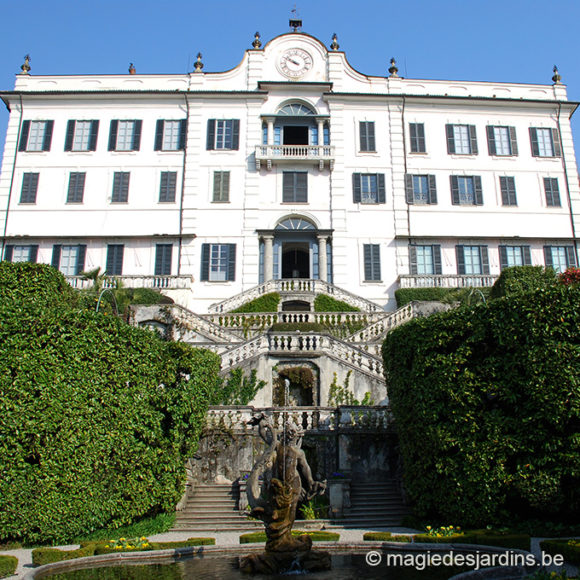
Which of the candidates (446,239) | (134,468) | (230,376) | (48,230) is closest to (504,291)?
(446,239)

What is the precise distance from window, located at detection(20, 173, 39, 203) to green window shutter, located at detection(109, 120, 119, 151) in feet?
15.7

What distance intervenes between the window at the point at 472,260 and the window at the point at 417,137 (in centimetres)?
683

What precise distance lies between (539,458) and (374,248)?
22.4m

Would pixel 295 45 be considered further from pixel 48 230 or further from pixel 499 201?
pixel 48 230

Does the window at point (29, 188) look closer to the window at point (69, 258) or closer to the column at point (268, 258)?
the window at point (69, 258)

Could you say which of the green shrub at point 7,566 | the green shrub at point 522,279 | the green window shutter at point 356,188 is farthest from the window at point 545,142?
the green shrub at point 7,566

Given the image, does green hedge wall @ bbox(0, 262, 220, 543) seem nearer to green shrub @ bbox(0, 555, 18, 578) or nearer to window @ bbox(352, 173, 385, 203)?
green shrub @ bbox(0, 555, 18, 578)

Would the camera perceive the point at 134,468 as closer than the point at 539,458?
No

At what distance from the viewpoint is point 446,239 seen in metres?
34.9

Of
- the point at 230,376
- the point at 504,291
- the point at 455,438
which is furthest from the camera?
the point at 504,291

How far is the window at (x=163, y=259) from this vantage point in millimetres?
33656

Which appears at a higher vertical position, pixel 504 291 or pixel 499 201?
pixel 499 201

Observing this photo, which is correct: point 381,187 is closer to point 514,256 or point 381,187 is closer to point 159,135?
point 514,256

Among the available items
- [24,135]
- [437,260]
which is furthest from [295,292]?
[24,135]
